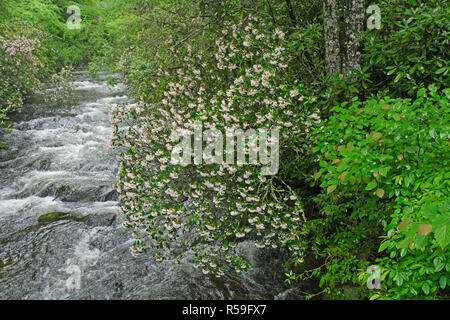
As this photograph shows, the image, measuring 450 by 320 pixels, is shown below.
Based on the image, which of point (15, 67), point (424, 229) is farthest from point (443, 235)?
point (15, 67)

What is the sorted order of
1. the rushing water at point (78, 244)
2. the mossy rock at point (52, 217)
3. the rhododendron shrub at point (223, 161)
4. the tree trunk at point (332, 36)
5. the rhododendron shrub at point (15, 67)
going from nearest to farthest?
the rhododendron shrub at point (223, 161)
the rushing water at point (78, 244)
the tree trunk at point (332, 36)
the mossy rock at point (52, 217)
the rhododendron shrub at point (15, 67)

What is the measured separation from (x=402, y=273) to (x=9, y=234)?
18.3 feet

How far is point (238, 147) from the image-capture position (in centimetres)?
371

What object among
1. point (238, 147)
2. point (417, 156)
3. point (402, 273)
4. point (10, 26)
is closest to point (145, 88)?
point (238, 147)

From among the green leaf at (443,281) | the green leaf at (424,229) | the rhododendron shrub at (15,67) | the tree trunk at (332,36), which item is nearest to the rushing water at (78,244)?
the rhododendron shrub at (15,67)

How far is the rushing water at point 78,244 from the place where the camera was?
3906 millimetres

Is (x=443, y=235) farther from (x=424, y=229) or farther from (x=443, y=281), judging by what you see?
(x=443, y=281)

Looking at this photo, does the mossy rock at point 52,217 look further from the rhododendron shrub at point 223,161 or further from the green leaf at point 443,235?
the green leaf at point 443,235

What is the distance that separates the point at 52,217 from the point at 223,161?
11.9ft

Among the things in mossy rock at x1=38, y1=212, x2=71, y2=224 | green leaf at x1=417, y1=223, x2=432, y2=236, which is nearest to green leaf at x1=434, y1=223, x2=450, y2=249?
green leaf at x1=417, y1=223, x2=432, y2=236

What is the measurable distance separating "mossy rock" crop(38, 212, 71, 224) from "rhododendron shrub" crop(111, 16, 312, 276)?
177 centimetres

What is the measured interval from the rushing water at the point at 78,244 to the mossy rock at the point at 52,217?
6 centimetres

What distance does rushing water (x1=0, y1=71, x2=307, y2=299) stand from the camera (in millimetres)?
3906

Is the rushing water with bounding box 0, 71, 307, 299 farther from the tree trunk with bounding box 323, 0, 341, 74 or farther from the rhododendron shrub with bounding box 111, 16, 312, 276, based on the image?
the tree trunk with bounding box 323, 0, 341, 74
